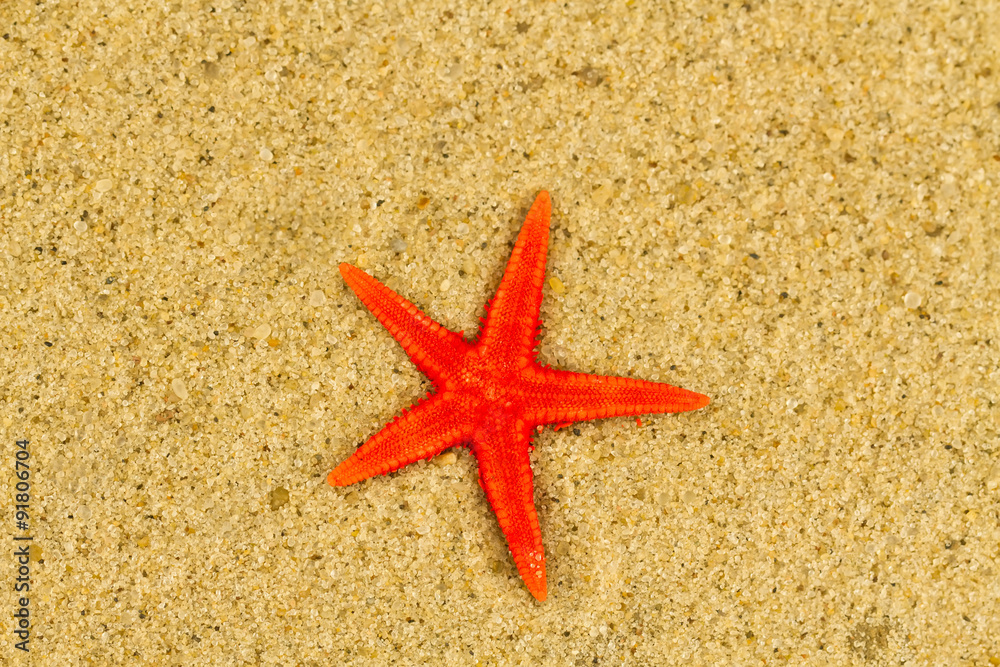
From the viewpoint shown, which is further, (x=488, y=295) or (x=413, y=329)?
(x=488, y=295)

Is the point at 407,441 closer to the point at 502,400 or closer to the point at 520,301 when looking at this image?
the point at 502,400

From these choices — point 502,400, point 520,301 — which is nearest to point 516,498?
point 502,400

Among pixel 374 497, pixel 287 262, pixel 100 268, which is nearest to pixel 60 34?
pixel 100 268

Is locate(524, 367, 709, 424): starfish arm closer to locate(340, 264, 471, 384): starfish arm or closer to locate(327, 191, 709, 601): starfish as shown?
locate(327, 191, 709, 601): starfish

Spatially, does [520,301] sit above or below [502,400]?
above

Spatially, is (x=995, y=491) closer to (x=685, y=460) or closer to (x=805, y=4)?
(x=685, y=460)

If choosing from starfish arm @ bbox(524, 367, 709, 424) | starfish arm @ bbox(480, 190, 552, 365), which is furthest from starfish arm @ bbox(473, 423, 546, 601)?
starfish arm @ bbox(480, 190, 552, 365)
